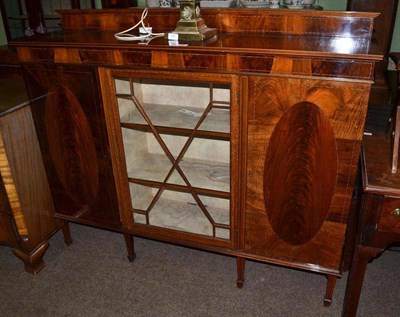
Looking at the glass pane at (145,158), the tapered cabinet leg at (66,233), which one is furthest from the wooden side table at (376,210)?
the tapered cabinet leg at (66,233)

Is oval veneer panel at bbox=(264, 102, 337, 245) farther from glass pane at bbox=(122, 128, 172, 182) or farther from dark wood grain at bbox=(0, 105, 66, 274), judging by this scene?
dark wood grain at bbox=(0, 105, 66, 274)

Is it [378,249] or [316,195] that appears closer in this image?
[378,249]

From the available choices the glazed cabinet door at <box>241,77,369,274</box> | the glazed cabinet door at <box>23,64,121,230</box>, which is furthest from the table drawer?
the glazed cabinet door at <box>23,64,121,230</box>

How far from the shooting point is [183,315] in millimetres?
1580

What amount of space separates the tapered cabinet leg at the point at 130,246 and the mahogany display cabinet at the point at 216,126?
1 centimetres

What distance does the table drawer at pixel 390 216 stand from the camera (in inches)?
45.2

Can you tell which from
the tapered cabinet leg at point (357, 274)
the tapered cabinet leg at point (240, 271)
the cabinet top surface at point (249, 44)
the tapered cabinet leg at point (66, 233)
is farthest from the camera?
the tapered cabinet leg at point (66, 233)

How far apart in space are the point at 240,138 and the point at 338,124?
33cm

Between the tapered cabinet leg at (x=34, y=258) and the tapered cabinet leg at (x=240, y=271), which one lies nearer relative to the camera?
the tapered cabinet leg at (x=240, y=271)

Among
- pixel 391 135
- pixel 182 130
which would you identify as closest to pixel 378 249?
pixel 391 135

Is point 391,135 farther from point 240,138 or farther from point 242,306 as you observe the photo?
point 242,306

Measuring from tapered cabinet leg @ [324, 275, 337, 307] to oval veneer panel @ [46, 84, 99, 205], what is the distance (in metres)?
1.07

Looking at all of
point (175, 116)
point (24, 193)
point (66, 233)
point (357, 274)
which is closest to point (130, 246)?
point (66, 233)

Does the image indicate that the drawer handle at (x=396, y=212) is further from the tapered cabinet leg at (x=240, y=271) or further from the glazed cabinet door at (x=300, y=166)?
the tapered cabinet leg at (x=240, y=271)
